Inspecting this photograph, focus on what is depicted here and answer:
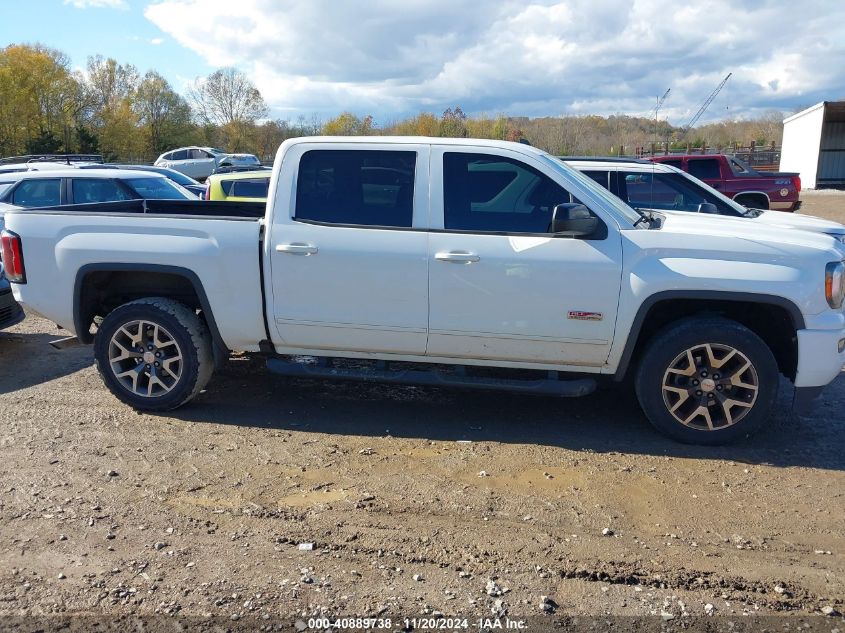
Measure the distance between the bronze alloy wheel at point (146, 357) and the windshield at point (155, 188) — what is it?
578 centimetres

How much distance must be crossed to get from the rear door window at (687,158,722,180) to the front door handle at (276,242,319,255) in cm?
1251

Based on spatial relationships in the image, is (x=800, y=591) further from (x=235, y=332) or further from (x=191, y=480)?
(x=235, y=332)

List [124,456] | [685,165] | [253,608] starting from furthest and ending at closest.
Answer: [685,165] → [124,456] → [253,608]

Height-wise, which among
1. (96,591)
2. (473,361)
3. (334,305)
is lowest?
(96,591)

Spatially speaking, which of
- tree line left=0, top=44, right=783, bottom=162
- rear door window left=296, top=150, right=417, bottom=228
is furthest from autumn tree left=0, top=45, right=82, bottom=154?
rear door window left=296, top=150, right=417, bottom=228

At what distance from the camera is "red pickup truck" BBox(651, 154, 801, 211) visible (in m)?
15.1

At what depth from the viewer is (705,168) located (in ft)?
49.6

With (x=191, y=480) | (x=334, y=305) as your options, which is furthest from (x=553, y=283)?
(x=191, y=480)

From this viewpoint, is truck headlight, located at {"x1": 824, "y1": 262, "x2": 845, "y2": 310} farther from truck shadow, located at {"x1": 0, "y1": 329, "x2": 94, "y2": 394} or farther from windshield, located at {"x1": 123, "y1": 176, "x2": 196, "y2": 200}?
windshield, located at {"x1": 123, "y1": 176, "x2": 196, "y2": 200}

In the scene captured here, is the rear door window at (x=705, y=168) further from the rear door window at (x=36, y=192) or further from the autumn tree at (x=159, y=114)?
the autumn tree at (x=159, y=114)

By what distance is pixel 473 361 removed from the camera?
191 inches

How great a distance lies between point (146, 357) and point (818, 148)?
3853cm

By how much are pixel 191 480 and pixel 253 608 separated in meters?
1.42

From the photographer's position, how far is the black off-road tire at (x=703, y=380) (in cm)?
451
